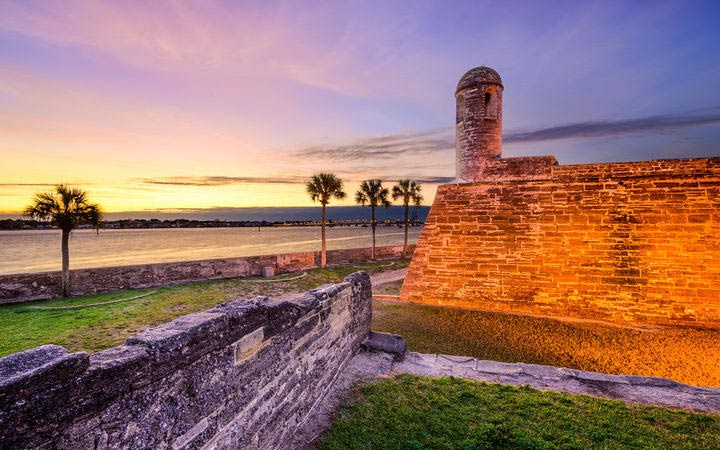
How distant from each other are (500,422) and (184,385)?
143 inches

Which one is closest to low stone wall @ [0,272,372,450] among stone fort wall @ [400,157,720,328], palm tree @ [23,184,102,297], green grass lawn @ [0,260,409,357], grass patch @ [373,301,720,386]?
grass patch @ [373,301,720,386]

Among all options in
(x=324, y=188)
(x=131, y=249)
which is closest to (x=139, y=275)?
(x=324, y=188)

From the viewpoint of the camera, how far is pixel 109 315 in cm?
990

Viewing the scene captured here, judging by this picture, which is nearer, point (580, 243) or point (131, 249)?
point (580, 243)

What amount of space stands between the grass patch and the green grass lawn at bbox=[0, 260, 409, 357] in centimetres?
647

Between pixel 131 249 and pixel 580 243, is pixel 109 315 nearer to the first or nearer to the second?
pixel 580 243

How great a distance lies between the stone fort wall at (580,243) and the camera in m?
8.80

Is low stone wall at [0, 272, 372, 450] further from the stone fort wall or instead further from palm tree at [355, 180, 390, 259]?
palm tree at [355, 180, 390, 259]

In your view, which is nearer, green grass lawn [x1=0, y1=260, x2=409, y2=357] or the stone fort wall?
green grass lawn [x1=0, y1=260, x2=409, y2=357]

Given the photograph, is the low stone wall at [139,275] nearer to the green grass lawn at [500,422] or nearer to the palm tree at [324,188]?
the palm tree at [324,188]

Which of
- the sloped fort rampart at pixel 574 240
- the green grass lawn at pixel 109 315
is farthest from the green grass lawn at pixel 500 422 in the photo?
the green grass lawn at pixel 109 315

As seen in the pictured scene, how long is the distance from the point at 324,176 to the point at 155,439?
65.9 feet

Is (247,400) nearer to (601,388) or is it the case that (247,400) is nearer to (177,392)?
(177,392)

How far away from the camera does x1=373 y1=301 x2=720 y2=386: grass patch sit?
6434 mm
